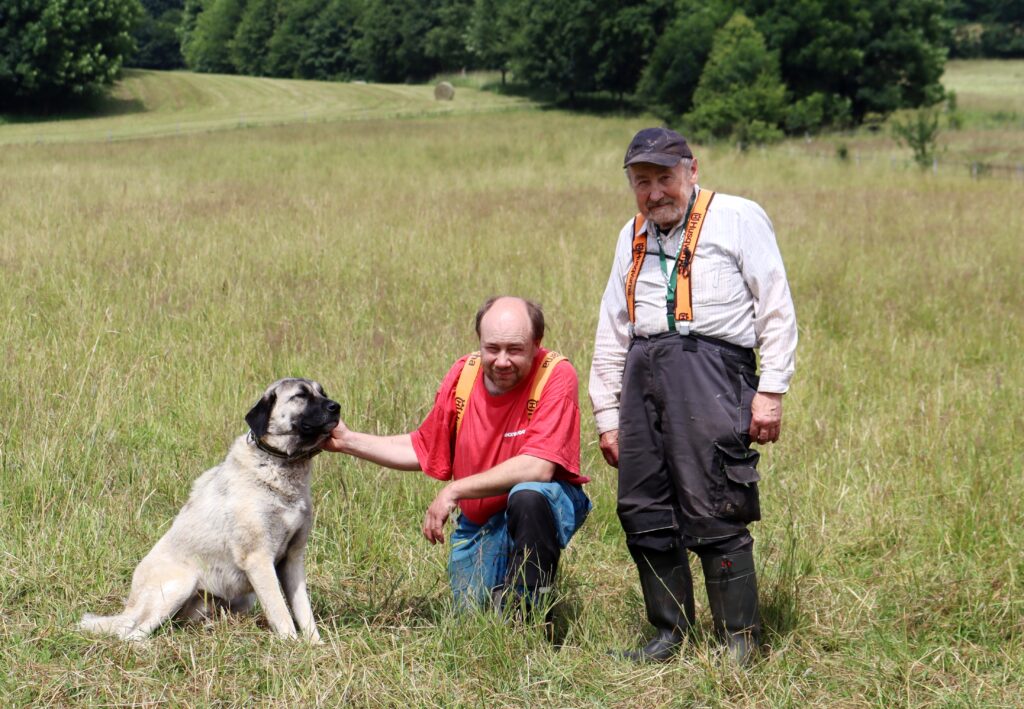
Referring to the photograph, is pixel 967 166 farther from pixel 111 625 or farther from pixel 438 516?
pixel 111 625

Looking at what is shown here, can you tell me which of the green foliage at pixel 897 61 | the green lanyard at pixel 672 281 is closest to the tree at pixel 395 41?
the green foliage at pixel 897 61

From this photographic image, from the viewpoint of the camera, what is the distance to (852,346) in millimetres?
7492

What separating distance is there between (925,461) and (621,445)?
233 centimetres

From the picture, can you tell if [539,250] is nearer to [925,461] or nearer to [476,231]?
[476,231]

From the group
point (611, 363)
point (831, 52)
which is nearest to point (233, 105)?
point (831, 52)

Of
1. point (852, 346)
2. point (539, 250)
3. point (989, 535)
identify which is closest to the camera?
point (989, 535)

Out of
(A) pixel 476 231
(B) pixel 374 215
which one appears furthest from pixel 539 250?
(B) pixel 374 215

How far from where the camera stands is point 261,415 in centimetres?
354

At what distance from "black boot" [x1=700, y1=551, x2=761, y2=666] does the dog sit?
4.73 feet

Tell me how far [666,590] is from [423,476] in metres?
1.67

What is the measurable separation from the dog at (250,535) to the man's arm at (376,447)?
19cm

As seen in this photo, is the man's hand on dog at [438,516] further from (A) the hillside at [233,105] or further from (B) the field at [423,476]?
(A) the hillside at [233,105]

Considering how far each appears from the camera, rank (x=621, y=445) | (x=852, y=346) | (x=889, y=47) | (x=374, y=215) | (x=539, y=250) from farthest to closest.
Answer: (x=889, y=47) → (x=374, y=215) → (x=539, y=250) → (x=852, y=346) → (x=621, y=445)

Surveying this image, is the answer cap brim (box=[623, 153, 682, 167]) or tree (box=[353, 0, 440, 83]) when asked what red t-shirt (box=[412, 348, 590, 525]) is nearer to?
cap brim (box=[623, 153, 682, 167])
